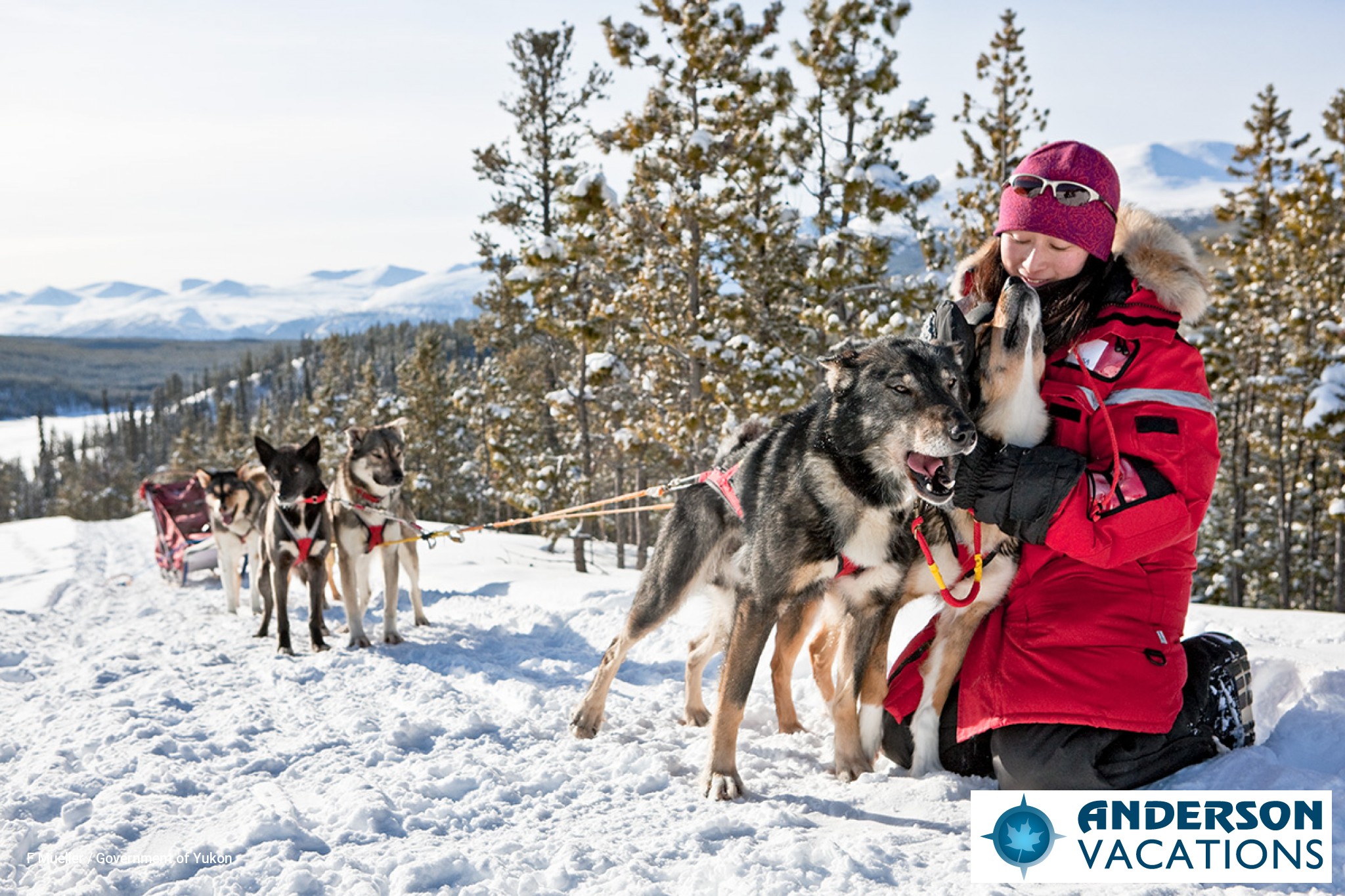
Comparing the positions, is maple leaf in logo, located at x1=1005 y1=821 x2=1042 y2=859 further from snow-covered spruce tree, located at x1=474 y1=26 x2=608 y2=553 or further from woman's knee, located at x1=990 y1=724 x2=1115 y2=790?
snow-covered spruce tree, located at x1=474 y1=26 x2=608 y2=553

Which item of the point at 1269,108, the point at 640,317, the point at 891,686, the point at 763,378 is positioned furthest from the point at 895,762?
the point at 1269,108

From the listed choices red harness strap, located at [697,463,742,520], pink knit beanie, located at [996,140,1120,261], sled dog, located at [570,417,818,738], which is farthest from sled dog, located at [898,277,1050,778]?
red harness strap, located at [697,463,742,520]

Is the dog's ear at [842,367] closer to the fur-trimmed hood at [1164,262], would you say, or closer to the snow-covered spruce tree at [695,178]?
the fur-trimmed hood at [1164,262]

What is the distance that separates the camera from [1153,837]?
→ 7.84ft

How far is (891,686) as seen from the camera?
3.43 m

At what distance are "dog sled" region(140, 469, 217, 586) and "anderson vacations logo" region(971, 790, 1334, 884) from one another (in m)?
10.2

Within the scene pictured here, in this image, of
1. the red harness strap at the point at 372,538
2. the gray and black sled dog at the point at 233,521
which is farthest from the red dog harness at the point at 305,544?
the gray and black sled dog at the point at 233,521

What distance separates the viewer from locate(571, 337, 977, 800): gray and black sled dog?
288cm

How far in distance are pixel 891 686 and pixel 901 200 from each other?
1122 centimetres

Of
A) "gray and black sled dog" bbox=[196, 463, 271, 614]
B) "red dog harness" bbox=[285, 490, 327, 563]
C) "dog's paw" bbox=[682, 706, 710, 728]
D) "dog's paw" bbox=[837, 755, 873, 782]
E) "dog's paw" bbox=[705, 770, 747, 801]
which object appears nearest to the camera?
"dog's paw" bbox=[705, 770, 747, 801]

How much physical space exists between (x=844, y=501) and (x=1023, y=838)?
1.22m

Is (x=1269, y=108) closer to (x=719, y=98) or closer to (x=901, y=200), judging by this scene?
(x=901, y=200)

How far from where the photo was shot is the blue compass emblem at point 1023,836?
2363mm

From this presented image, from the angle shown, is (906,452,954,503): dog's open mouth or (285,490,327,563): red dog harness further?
(285,490,327,563): red dog harness
